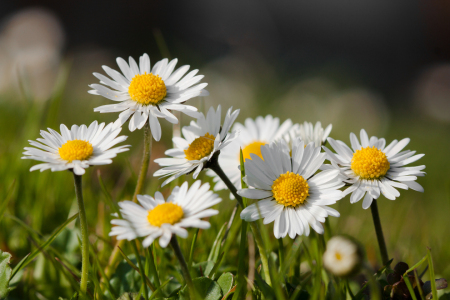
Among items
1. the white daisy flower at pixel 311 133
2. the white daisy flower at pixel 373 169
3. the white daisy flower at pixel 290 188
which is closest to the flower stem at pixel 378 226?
the white daisy flower at pixel 373 169

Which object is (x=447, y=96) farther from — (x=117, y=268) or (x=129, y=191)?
(x=117, y=268)

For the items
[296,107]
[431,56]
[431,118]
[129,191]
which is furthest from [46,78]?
[431,56]

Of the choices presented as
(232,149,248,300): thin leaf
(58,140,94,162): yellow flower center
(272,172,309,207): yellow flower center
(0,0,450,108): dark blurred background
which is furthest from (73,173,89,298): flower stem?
(0,0,450,108): dark blurred background

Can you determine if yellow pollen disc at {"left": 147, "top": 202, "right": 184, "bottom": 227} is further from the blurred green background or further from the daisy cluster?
the blurred green background

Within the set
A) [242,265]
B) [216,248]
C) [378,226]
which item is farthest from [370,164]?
[216,248]

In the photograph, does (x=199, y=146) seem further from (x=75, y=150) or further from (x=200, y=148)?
(x=75, y=150)

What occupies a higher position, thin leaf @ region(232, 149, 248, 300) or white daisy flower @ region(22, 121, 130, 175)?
white daisy flower @ region(22, 121, 130, 175)
